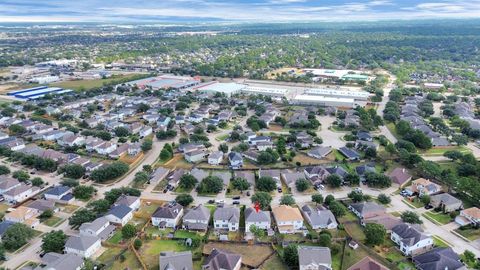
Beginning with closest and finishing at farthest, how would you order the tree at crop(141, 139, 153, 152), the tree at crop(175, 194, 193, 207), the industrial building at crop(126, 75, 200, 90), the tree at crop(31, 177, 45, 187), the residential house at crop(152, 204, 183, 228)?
the residential house at crop(152, 204, 183, 228) < the tree at crop(175, 194, 193, 207) < the tree at crop(31, 177, 45, 187) < the tree at crop(141, 139, 153, 152) < the industrial building at crop(126, 75, 200, 90)

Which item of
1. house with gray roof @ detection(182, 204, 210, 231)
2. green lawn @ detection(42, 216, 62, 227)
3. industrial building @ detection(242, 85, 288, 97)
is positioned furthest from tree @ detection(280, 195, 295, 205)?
industrial building @ detection(242, 85, 288, 97)

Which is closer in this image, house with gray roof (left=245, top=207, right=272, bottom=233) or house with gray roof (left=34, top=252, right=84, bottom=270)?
house with gray roof (left=34, top=252, right=84, bottom=270)

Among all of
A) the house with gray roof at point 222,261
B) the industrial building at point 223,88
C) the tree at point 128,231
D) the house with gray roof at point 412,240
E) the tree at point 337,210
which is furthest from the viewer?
the industrial building at point 223,88

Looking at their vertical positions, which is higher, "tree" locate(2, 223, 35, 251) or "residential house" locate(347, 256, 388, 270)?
"residential house" locate(347, 256, 388, 270)

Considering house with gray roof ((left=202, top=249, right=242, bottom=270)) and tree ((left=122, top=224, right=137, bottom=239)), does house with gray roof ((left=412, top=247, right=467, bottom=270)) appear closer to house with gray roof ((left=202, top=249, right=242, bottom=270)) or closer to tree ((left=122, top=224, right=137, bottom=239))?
house with gray roof ((left=202, top=249, right=242, bottom=270))

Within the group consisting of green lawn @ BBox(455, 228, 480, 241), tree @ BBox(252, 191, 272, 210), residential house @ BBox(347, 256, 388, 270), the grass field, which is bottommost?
the grass field

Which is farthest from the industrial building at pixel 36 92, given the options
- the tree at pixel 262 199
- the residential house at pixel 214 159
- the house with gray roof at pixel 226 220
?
the house with gray roof at pixel 226 220

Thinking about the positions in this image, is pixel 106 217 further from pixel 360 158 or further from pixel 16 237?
pixel 360 158

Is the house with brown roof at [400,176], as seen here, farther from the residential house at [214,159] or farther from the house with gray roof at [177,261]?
the house with gray roof at [177,261]
